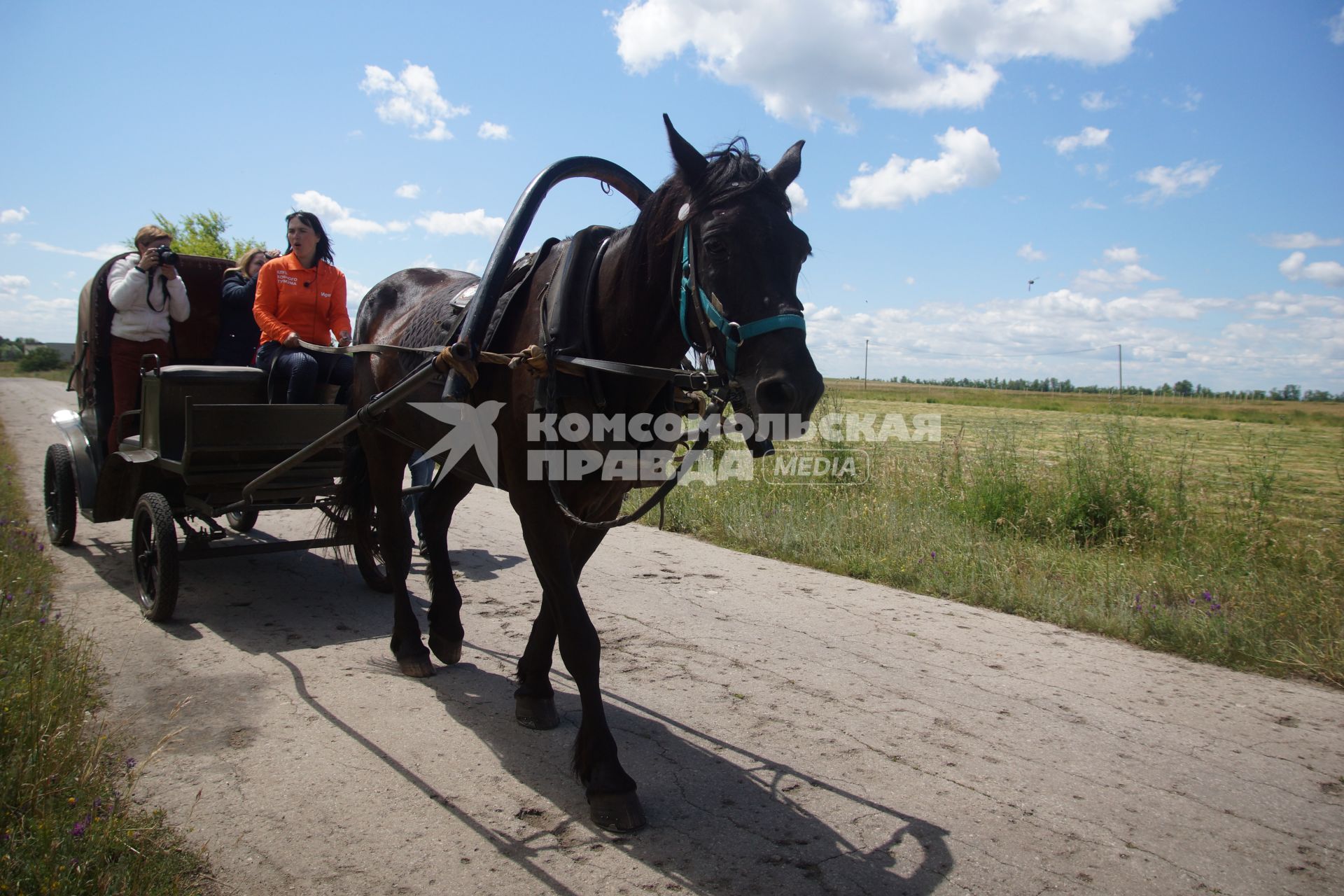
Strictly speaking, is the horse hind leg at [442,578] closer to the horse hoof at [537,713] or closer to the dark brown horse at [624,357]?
the dark brown horse at [624,357]

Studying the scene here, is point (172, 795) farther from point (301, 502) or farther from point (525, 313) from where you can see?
point (301, 502)

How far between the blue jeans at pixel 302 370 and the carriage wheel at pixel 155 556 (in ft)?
3.30

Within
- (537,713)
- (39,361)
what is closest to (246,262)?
(537,713)

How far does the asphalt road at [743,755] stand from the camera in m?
2.51

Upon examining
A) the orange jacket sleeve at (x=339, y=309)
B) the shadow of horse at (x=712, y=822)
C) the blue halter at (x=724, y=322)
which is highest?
the orange jacket sleeve at (x=339, y=309)

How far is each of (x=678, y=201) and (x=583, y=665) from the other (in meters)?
1.76

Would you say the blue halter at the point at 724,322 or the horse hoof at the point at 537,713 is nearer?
the blue halter at the point at 724,322

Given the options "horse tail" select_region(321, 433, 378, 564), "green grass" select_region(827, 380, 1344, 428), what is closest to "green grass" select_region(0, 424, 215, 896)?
"horse tail" select_region(321, 433, 378, 564)

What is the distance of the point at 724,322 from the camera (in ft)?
8.22

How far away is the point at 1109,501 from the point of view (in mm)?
6895

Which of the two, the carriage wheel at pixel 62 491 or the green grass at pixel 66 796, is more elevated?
Answer: the carriage wheel at pixel 62 491

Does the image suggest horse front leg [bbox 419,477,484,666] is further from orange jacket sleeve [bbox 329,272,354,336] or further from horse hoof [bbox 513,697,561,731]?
orange jacket sleeve [bbox 329,272,354,336]

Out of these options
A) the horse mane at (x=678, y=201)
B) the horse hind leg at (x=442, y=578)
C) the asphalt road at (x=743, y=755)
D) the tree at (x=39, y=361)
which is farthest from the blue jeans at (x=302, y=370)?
the tree at (x=39, y=361)

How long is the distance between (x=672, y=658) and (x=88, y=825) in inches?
105
